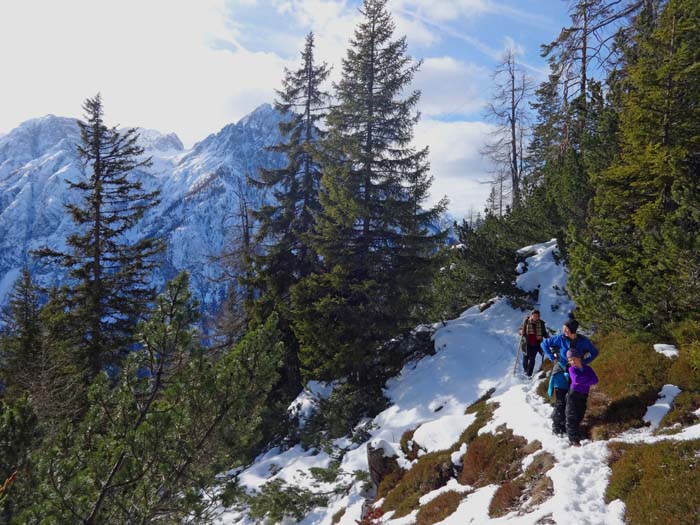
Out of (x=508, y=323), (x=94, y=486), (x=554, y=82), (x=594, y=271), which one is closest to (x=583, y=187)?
(x=508, y=323)

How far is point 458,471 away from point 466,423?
5.30 feet

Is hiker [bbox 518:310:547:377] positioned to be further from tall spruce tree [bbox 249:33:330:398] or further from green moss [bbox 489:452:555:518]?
tall spruce tree [bbox 249:33:330:398]

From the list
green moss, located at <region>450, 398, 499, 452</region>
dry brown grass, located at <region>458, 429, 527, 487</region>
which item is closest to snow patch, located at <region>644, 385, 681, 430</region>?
dry brown grass, located at <region>458, 429, 527, 487</region>

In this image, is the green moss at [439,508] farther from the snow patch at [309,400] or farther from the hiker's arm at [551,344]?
the snow patch at [309,400]

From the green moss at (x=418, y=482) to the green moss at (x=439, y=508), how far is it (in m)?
0.55

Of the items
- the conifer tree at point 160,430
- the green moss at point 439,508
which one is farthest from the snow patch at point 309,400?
the conifer tree at point 160,430

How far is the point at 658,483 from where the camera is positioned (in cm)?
488

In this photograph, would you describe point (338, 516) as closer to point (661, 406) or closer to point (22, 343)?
point (661, 406)

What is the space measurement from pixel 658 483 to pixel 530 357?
6.46 meters

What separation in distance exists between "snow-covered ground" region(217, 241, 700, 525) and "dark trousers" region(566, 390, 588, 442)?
0.22m

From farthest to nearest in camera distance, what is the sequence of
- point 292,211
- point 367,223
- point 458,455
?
point 292,211 → point 367,223 → point 458,455

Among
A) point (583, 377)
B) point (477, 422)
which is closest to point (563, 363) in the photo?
point (583, 377)

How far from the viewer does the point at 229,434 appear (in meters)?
5.46

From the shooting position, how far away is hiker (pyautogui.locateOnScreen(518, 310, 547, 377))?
1113 cm
